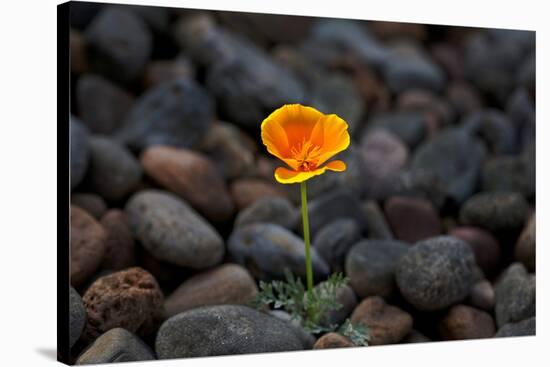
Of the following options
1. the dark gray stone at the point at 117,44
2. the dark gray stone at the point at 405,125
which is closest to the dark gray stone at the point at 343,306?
the dark gray stone at the point at 405,125

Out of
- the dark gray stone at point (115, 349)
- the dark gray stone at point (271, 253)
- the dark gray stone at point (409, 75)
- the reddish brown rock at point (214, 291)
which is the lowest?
the dark gray stone at point (115, 349)

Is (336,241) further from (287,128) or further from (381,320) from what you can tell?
(287,128)

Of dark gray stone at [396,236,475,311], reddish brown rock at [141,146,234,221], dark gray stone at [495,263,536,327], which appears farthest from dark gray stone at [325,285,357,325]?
reddish brown rock at [141,146,234,221]

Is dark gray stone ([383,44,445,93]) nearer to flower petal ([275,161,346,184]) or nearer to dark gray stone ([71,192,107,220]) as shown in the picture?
dark gray stone ([71,192,107,220])

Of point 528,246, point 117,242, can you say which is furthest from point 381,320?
point 117,242

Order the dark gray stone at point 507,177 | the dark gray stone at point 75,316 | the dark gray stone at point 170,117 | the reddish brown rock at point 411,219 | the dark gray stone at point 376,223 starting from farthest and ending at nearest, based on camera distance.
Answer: the dark gray stone at point 507,177
the dark gray stone at point 170,117
the reddish brown rock at point 411,219
the dark gray stone at point 376,223
the dark gray stone at point 75,316

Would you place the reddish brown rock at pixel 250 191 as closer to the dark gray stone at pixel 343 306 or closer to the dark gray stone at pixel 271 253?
the dark gray stone at pixel 271 253
